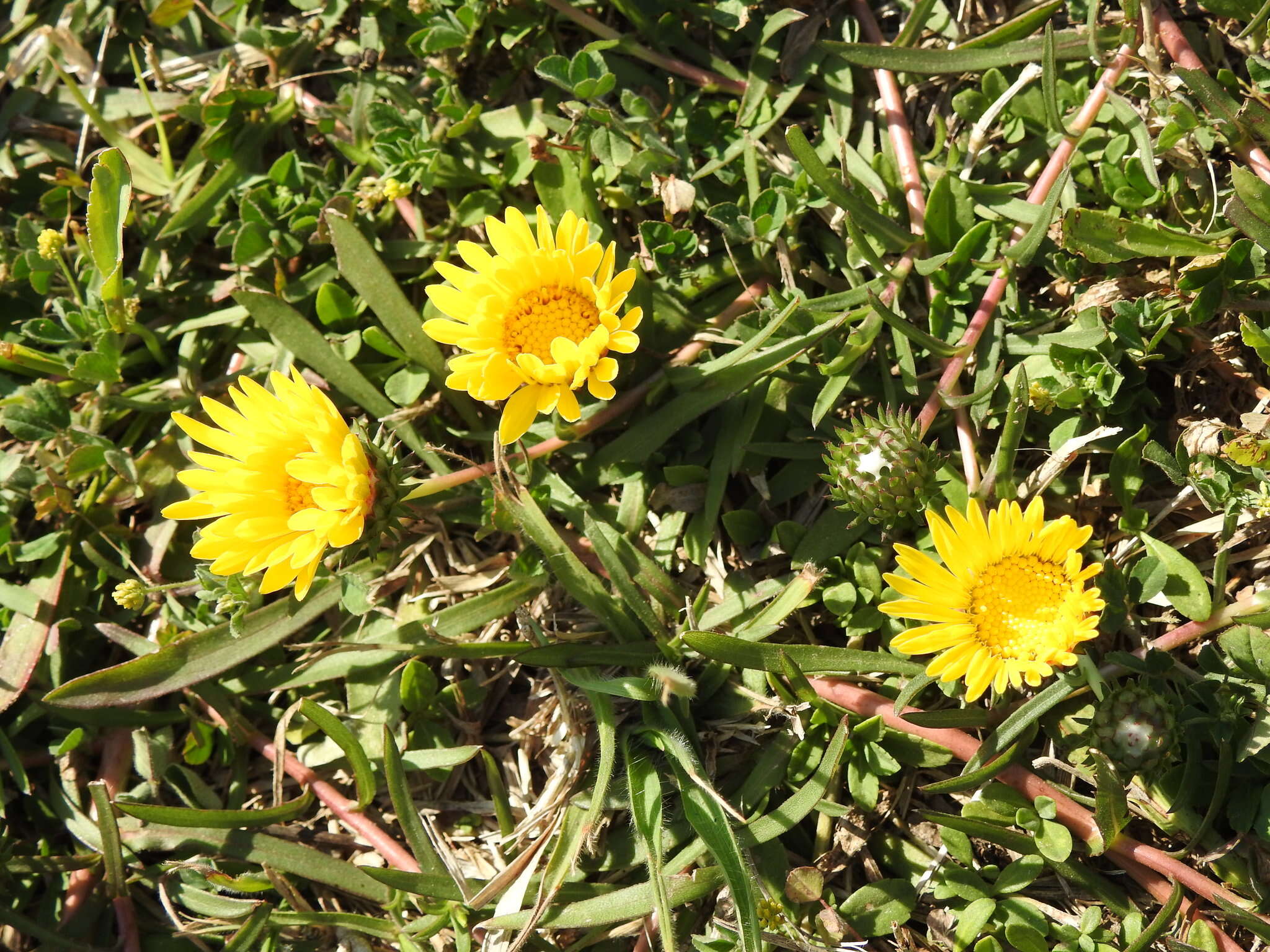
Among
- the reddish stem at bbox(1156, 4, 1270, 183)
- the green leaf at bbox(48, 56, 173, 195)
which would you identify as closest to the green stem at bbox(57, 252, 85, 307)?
the green leaf at bbox(48, 56, 173, 195)

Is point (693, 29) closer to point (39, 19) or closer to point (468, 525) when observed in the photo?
point (468, 525)

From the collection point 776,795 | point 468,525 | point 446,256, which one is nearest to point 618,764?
point 776,795

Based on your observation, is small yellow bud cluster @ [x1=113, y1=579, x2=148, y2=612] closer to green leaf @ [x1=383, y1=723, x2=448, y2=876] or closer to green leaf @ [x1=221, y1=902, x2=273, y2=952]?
green leaf @ [x1=383, y1=723, x2=448, y2=876]

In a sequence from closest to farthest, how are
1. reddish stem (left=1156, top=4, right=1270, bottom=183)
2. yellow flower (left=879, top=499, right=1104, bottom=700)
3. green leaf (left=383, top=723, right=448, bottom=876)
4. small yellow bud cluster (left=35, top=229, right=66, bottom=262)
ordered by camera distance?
1. yellow flower (left=879, top=499, right=1104, bottom=700)
2. reddish stem (left=1156, top=4, right=1270, bottom=183)
3. green leaf (left=383, top=723, right=448, bottom=876)
4. small yellow bud cluster (left=35, top=229, right=66, bottom=262)

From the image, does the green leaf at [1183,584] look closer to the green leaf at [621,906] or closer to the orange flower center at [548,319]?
the green leaf at [621,906]

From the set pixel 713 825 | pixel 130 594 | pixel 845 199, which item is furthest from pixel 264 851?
pixel 845 199

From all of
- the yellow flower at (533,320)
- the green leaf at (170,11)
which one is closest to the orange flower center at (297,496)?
the yellow flower at (533,320)
